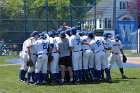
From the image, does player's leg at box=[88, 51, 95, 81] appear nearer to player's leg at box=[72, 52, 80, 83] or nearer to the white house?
player's leg at box=[72, 52, 80, 83]

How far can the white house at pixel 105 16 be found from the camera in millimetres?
47166

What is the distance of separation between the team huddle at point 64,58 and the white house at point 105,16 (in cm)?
2507

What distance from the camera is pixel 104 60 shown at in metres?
17.3

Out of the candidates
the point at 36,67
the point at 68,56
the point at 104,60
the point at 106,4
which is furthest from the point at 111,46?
the point at 106,4

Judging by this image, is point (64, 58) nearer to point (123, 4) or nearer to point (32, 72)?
point (32, 72)

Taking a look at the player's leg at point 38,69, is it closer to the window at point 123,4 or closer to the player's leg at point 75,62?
the player's leg at point 75,62

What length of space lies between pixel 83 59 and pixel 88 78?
960mm

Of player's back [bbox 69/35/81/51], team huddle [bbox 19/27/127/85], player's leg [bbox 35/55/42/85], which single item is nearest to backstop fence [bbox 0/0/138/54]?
team huddle [bbox 19/27/127/85]

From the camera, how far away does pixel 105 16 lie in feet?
190

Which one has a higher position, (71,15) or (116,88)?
(71,15)

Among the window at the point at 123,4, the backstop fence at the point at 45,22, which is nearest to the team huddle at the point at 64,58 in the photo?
the backstop fence at the point at 45,22

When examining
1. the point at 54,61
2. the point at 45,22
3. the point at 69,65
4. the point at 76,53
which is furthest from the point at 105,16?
the point at 54,61

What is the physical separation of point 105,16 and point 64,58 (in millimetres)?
42003

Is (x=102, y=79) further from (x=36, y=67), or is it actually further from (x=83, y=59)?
(x=36, y=67)
